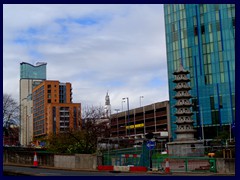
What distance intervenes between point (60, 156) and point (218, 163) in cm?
1169

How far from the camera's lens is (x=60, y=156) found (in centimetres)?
2802

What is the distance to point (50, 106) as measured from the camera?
12938cm

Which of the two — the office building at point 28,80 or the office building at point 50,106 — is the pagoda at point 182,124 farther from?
the office building at point 28,80

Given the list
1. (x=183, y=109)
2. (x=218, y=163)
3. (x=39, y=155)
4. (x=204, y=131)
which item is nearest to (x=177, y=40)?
(x=204, y=131)

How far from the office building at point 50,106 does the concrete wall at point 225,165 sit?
339 feet

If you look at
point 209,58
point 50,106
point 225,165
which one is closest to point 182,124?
point 225,165

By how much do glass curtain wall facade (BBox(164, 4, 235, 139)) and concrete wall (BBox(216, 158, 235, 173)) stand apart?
55.5 metres

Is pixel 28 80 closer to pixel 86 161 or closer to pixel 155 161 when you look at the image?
pixel 86 161

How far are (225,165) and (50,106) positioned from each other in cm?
11176

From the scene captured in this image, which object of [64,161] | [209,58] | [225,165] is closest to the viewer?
[225,165]

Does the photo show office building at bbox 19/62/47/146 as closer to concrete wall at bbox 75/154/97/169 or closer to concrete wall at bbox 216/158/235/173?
concrete wall at bbox 75/154/97/169

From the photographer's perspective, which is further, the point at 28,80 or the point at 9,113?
the point at 28,80

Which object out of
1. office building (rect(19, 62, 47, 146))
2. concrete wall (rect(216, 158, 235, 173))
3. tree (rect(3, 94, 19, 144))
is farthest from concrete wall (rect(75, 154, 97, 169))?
office building (rect(19, 62, 47, 146))
